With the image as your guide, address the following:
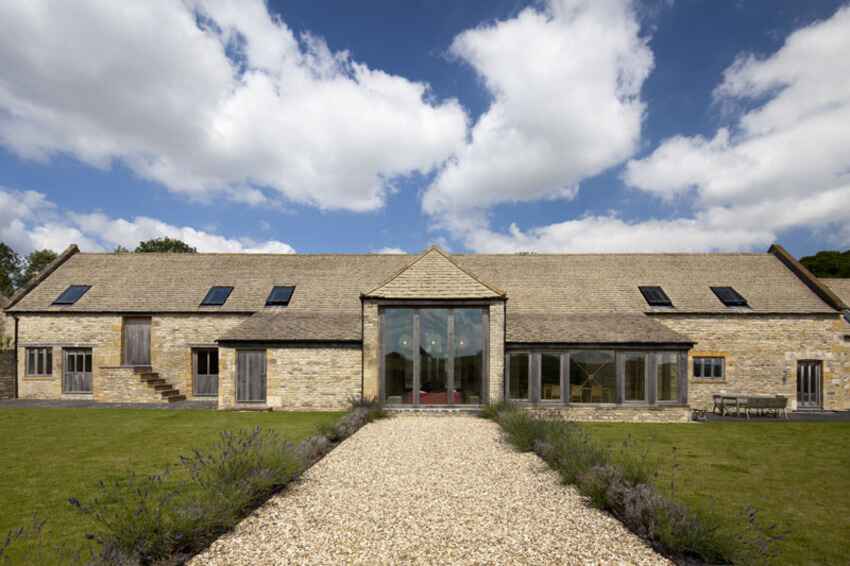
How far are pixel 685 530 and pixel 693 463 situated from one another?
5617 millimetres

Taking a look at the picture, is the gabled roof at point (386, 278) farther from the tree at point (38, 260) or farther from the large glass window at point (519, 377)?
the tree at point (38, 260)

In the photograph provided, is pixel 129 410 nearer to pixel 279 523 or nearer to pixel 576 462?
pixel 279 523

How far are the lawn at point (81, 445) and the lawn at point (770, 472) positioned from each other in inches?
369

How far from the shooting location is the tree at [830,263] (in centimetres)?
4534

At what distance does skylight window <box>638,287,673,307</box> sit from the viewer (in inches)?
813

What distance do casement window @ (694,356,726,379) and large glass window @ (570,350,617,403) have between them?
5.57m

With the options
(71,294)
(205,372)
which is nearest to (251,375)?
(205,372)

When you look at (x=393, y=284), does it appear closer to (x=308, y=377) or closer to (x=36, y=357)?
(x=308, y=377)

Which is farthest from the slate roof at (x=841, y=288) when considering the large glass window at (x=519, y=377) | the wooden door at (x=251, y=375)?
the wooden door at (x=251, y=375)

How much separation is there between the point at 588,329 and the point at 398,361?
7705mm

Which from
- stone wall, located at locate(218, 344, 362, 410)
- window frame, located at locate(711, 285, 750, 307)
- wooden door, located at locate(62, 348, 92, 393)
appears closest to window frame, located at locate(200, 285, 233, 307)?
stone wall, located at locate(218, 344, 362, 410)

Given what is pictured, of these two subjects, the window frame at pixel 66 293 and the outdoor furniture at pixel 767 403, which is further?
the window frame at pixel 66 293

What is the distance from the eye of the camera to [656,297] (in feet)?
69.3

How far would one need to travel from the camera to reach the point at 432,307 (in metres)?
16.6
